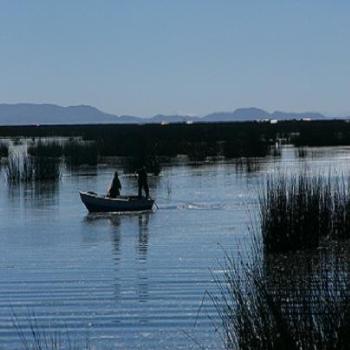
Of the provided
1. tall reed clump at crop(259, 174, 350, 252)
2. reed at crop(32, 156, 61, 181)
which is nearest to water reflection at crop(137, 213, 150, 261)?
tall reed clump at crop(259, 174, 350, 252)

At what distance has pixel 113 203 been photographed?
110ft

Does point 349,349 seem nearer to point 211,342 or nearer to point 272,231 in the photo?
point 211,342

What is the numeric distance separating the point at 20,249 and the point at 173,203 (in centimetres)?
1342

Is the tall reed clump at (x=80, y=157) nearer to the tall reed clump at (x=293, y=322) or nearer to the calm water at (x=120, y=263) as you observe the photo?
the calm water at (x=120, y=263)

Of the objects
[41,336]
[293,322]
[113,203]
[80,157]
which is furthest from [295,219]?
[80,157]

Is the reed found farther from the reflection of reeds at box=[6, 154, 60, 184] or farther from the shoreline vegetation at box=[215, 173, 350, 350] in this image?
the shoreline vegetation at box=[215, 173, 350, 350]

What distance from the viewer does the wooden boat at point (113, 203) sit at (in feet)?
109

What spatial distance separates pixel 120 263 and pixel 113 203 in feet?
43.4

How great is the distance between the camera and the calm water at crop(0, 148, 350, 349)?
13.4 m

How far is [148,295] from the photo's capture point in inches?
630

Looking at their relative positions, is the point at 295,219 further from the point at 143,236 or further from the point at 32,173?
the point at 32,173

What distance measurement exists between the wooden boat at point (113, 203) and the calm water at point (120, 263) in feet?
1.69

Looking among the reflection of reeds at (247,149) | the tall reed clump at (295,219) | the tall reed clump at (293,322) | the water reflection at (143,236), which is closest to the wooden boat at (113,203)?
the water reflection at (143,236)

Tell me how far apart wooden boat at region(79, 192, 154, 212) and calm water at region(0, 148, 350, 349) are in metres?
0.51
